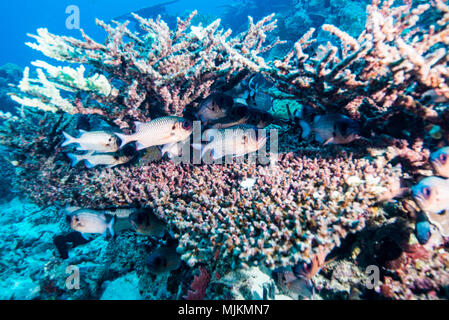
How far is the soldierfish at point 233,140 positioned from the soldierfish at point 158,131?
36 cm

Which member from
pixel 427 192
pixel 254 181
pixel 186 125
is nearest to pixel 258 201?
pixel 254 181

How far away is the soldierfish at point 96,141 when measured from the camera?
2920 mm

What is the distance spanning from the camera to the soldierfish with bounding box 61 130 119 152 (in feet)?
9.58

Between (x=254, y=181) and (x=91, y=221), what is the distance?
209 cm

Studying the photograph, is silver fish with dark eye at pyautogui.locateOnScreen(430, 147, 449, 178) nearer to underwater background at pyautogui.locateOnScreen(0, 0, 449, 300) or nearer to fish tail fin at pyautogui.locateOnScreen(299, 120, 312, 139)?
underwater background at pyautogui.locateOnScreen(0, 0, 449, 300)

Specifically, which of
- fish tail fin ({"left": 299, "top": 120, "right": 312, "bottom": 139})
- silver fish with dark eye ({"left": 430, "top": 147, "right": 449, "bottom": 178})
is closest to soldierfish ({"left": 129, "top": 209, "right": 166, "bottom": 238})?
fish tail fin ({"left": 299, "top": 120, "right": 312, "bottom": 139})

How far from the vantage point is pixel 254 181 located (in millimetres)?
2664

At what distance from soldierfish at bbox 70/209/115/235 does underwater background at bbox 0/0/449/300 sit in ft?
0.09

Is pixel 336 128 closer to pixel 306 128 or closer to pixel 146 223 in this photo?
pixel 306 128

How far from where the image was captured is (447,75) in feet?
6.82

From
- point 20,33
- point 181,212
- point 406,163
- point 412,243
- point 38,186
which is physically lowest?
point 412,243
